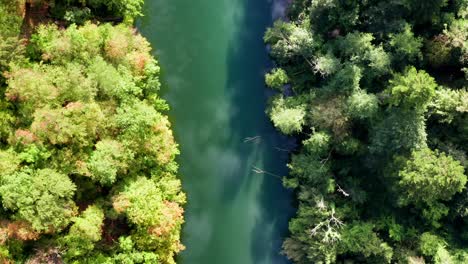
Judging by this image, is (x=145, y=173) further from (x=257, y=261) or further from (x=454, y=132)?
(x=454, y=132)

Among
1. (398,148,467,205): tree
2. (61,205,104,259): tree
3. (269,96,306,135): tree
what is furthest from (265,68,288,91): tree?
(61,205,104,259): tree

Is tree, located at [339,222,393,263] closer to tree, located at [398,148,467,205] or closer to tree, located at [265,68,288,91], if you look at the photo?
tree, located at [398,148,467,205]

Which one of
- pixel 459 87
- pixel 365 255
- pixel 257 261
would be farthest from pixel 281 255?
pixel 459 87

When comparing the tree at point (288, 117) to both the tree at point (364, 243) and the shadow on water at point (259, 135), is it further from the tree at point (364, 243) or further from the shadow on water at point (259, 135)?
the tree at point (364, 243)

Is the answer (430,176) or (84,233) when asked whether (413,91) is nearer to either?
(430,176)

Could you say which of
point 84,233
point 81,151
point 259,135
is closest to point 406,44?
point 259,135
